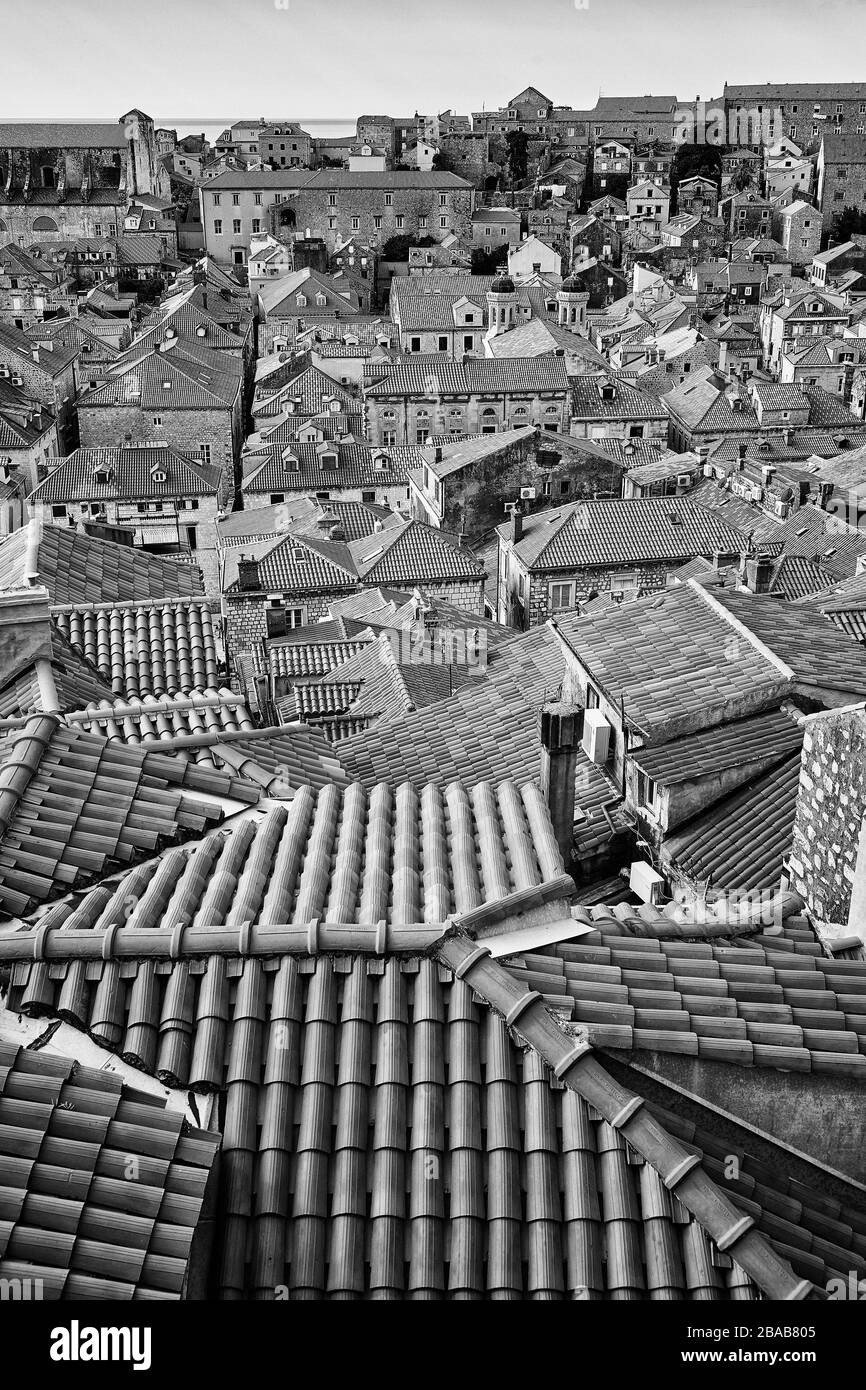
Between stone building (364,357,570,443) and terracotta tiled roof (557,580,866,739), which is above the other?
stone building (364,357,570,443)

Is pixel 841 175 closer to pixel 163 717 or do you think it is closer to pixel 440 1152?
pixel 163 717

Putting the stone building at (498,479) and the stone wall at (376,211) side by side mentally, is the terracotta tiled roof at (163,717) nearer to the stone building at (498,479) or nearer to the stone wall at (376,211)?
the stone building at (498,479)

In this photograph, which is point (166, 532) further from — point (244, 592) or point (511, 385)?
point (511, 385)

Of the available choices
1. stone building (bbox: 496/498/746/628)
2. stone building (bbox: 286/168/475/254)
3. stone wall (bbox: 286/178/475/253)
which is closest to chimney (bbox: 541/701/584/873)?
stone building (bbox: 496/498/746/628)

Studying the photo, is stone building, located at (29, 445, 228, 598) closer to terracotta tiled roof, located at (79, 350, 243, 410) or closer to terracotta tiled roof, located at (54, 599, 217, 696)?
terracotta tiled roof, located at (79, 350, 243, 410)

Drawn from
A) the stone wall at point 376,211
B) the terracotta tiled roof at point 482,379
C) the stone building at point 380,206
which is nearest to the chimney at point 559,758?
the terracotta tiled roof at point 482,379

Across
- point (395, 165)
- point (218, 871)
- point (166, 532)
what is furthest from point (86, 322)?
point (218, 871)
